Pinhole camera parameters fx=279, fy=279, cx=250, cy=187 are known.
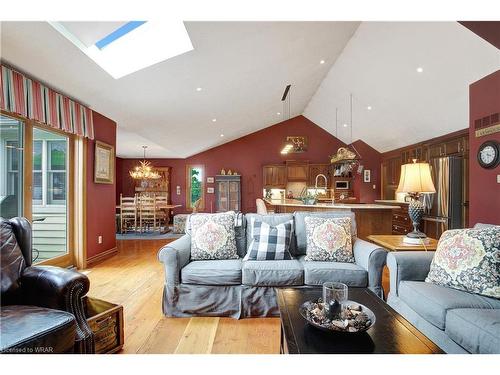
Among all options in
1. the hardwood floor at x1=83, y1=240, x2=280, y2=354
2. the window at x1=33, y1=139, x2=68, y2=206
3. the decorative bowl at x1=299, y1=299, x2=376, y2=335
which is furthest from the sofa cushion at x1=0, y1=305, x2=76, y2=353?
the window at x1=33, y1=139, x2=68, y2=206

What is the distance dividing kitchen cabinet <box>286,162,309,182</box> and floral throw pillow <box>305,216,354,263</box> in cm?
605

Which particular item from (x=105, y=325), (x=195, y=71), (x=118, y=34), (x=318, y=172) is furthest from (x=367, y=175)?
(x=105, y=325)

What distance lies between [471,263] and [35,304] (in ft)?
9.15

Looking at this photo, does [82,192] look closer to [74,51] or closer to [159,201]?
[74,51]

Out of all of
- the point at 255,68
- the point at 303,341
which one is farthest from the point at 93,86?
the point at 303,341

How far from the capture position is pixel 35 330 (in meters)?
1.30

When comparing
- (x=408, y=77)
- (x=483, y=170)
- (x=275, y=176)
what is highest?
(x=408, y=77)

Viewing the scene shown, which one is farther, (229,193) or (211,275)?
(229,193)

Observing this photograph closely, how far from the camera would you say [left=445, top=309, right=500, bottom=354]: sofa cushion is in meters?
1.40

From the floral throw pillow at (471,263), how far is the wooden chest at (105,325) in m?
2.23

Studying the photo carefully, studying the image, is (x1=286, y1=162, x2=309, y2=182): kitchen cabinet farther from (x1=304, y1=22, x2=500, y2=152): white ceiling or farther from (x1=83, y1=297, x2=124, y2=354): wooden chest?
(x1=83, y1=297, x2=124, y2=354): wooden chest

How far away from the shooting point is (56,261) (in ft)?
11.5

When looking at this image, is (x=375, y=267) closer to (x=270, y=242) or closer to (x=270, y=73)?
(x=270, y=242)

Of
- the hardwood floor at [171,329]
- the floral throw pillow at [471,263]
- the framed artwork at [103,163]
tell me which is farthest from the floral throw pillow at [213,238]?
the framed artwork at [103,163]
